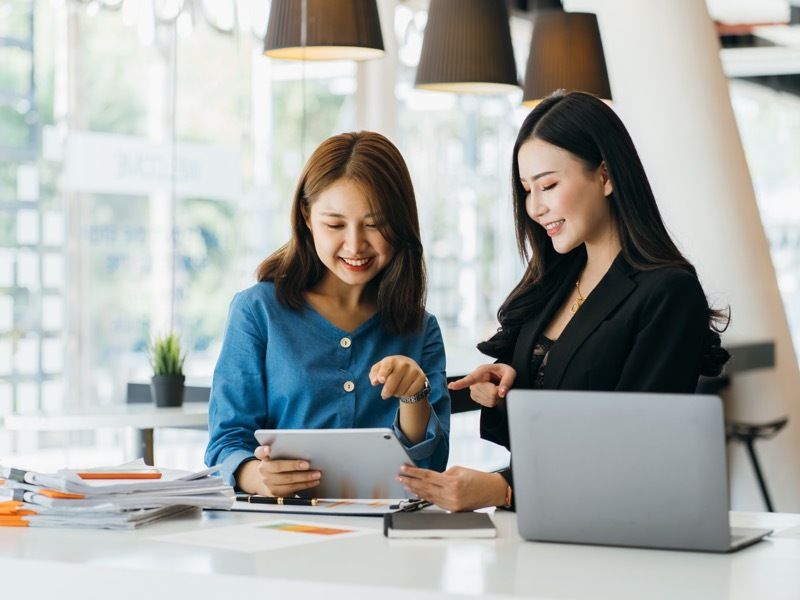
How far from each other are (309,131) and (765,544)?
19.4ft

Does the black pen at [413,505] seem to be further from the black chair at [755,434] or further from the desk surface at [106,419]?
the black chair at [755,434]

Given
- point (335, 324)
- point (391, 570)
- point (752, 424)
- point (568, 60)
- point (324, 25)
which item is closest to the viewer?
point (391, 570)

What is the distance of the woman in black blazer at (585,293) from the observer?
2.26 meters

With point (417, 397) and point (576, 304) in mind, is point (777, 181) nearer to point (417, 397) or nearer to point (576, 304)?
point (576, 304)

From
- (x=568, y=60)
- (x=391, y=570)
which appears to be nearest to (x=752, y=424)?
(x=568, y=60)

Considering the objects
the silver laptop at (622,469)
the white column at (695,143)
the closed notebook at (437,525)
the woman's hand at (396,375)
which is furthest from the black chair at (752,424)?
the silver laptop at (622,469)

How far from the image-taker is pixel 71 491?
2092mm

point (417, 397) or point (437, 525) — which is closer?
point (437, 525)

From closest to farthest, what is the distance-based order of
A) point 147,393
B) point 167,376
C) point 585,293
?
1. point 585,293
2. point 167,376
3. point 147,393

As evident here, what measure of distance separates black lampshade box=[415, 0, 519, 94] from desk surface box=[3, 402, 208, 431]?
1.53 metres

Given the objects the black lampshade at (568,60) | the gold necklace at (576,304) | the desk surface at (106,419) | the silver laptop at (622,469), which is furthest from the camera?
the black lampshade at (568,60)

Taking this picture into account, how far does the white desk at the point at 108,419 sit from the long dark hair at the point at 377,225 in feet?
Answer: 5.64

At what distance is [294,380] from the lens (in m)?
2.66

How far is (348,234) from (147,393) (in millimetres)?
2867
